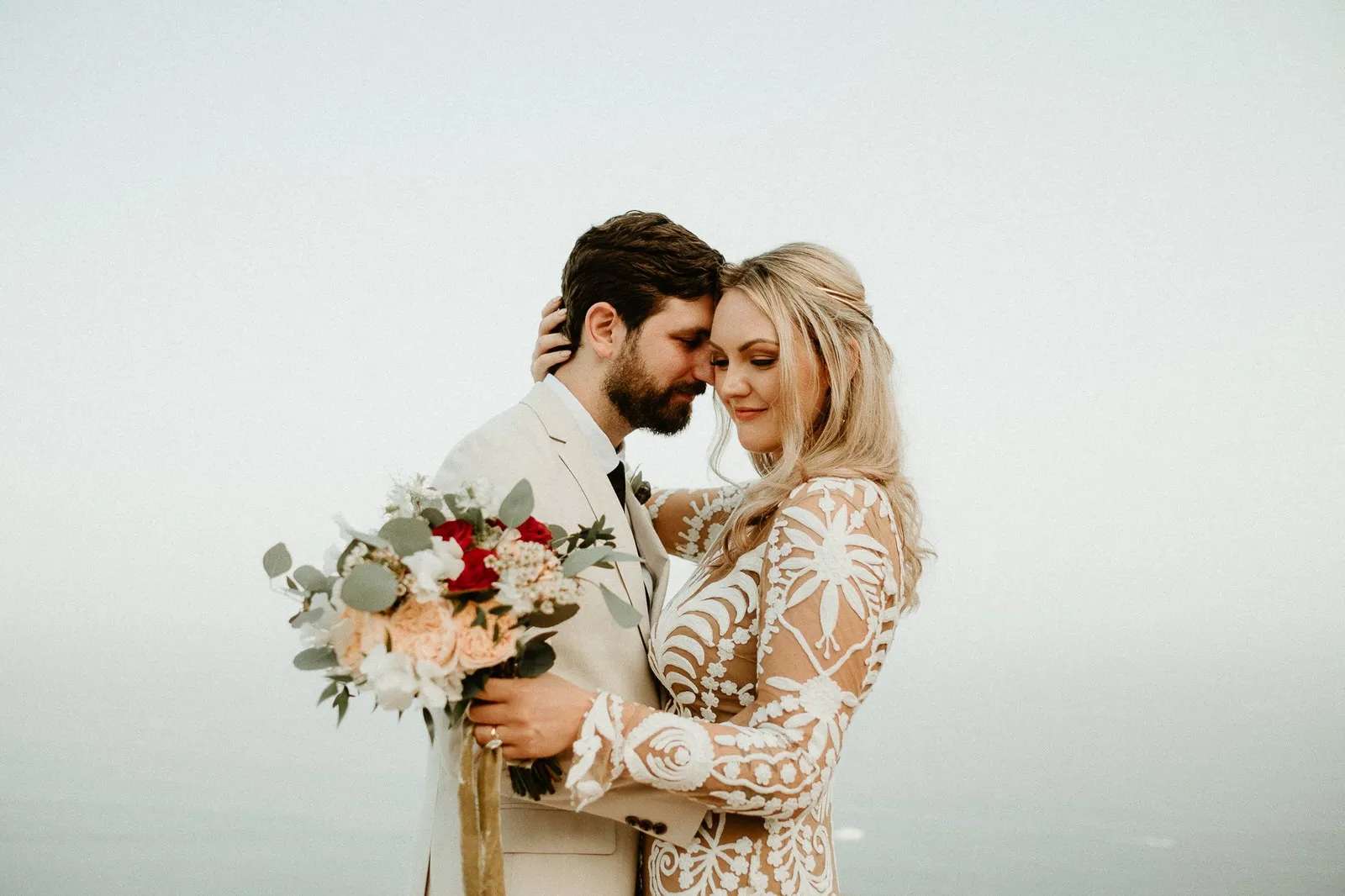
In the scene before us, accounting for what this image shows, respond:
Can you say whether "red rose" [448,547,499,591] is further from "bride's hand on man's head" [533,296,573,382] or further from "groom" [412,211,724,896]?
"bride's hand on man's head" [533,296,573,382]

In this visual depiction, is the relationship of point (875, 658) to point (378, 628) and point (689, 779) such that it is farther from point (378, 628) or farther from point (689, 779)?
point (378, 628)

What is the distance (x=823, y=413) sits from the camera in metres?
2.38

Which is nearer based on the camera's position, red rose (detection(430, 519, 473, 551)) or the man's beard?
red rose (detection(430, 519, 473, 551))

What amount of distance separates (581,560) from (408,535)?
304 mm

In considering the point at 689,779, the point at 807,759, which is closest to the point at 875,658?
the point at 807,759

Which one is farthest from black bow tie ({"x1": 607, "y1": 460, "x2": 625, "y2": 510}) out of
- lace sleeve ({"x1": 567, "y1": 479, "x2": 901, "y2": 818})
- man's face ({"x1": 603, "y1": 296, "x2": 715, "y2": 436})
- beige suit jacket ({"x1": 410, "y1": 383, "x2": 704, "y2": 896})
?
lace sleeve ({"x1": 567, "y1": 479, "x2": 901, "y2": 818})

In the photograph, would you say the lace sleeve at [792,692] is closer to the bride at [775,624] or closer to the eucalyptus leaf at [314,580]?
the bride at [775,624]

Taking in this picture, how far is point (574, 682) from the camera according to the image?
2.17 m

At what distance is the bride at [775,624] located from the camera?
183 cm

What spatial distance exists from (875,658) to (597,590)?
64 cm

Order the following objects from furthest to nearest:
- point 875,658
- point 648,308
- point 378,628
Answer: point 648,308, point 875,658, point 378,628

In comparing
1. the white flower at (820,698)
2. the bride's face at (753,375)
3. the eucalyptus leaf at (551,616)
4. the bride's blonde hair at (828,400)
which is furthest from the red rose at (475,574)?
the bride's face at (753,375)

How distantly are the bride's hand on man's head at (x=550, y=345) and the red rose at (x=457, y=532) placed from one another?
1149 mm

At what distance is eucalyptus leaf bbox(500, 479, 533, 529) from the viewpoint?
1722 millimetres
